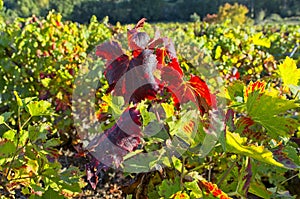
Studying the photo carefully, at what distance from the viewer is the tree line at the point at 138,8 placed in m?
44.7

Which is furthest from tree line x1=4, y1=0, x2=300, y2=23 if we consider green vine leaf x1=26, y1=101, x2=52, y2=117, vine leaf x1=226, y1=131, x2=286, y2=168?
vine leaf x1=226, y1=131, x2=286, y2=168

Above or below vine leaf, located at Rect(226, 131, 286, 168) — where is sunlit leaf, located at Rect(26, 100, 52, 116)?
above

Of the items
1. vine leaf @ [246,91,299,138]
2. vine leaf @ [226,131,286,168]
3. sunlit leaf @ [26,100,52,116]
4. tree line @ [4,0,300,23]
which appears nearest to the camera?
vine leaf @ [226,131,286,168]

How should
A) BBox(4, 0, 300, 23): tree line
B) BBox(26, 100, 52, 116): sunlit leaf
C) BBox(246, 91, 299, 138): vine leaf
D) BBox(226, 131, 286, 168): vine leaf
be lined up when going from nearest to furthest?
1. BBox(226, 131, 286, 168): vine leaf
2. BBox(246, 91, 299, 138): vine leaf
3. BBox(26, 100, 52, 116): sunlit leaf
4. BBox(4, 0, 300, 23): tree line

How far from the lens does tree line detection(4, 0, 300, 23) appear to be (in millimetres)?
44688

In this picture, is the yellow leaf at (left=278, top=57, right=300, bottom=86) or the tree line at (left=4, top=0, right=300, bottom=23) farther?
the tree line at (left=4, top=0, right=300, bottom=23)

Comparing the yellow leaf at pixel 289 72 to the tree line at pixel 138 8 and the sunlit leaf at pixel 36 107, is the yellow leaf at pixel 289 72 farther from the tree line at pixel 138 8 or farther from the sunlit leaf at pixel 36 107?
the tree line at pixel 138 8

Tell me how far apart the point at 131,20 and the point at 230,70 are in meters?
47.0

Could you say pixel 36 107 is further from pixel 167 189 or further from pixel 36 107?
pixel 167 189

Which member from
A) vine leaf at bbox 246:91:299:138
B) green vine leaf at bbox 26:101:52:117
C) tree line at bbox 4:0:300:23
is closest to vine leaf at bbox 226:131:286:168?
vine leaf at bbox 246:91:299:138

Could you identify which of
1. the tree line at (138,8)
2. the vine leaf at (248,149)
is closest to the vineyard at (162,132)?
the vine leaf at (248,149)

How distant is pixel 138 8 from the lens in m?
49.4

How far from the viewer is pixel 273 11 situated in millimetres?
48312

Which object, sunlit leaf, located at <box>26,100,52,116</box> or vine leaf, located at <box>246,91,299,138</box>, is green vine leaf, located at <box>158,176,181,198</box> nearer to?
vine leaf, located at <box>246,91,299,138</box>
